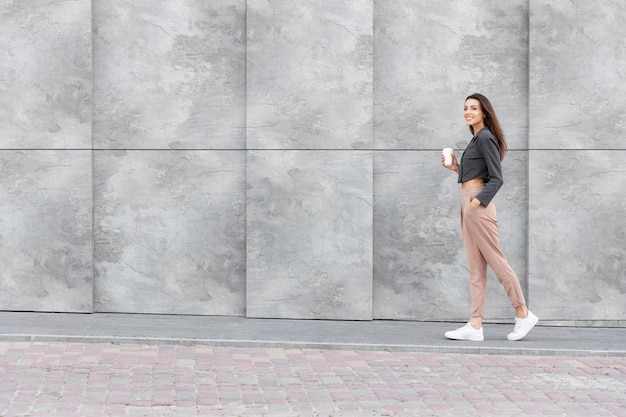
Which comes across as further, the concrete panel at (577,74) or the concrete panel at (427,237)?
the concrete panel at (427,237)

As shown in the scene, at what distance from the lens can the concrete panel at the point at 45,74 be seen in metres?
9.76

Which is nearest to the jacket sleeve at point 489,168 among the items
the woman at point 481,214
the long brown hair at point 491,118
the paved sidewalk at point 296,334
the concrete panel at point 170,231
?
the woman at point 481,214

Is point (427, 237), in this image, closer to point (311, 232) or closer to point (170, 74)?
point (311, 232)

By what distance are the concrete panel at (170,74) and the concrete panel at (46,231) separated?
48cm

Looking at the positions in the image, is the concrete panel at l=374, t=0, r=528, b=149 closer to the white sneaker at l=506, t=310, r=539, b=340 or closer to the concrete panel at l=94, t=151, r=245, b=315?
the concrete panel at l=94, t=151, r=245, b=315

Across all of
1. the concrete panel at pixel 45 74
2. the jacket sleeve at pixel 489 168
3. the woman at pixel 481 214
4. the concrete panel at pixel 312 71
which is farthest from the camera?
the concrete panel at pixel 45 74

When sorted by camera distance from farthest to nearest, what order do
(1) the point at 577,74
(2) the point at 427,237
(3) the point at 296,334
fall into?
(2) the point at 427,237
(1) the point at 577,74
(3) the point at 296,334

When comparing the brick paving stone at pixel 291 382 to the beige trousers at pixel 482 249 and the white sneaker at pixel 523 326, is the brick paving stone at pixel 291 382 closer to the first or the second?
the white sneaker at pixel 523 326

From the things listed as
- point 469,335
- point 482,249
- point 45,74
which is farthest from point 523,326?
point 45,74

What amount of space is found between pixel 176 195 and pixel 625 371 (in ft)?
14.3

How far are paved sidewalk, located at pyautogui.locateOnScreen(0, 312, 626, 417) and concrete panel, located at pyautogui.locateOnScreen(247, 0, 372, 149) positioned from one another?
1.68 meters

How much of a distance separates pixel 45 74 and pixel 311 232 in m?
2.79

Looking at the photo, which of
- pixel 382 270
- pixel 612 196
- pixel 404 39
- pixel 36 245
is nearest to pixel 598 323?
pixel 612 196

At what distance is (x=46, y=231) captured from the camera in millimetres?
9844
